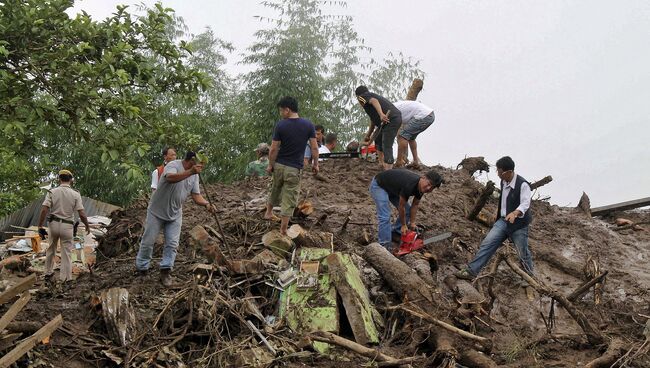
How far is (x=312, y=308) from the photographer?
6340 mm

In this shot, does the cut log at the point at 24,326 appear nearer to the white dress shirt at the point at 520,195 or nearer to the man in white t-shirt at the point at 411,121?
the white dress shirt at the point at 520,195

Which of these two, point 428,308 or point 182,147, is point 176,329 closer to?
point 182,147

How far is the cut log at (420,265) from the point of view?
7047 mm

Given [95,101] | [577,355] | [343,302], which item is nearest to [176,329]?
[343,302]

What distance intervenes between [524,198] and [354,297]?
2442 mm

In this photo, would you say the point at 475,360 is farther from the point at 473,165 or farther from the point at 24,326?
the point at 473,165

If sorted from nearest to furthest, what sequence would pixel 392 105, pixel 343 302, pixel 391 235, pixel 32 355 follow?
pixel 32 355 → pixel 343 302 → pixel 391 235 → pixel 392 105

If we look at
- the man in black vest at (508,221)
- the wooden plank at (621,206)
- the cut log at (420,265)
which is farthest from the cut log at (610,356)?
the wooden plank at (621,206)

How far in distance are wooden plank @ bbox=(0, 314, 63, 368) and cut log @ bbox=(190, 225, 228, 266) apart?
192 centimetres

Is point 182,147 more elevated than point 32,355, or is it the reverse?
point 182,147

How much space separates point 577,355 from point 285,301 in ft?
10.2

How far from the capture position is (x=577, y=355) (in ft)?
20.4

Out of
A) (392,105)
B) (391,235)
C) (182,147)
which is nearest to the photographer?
(182,147)

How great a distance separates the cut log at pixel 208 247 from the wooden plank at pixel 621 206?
7373mm
